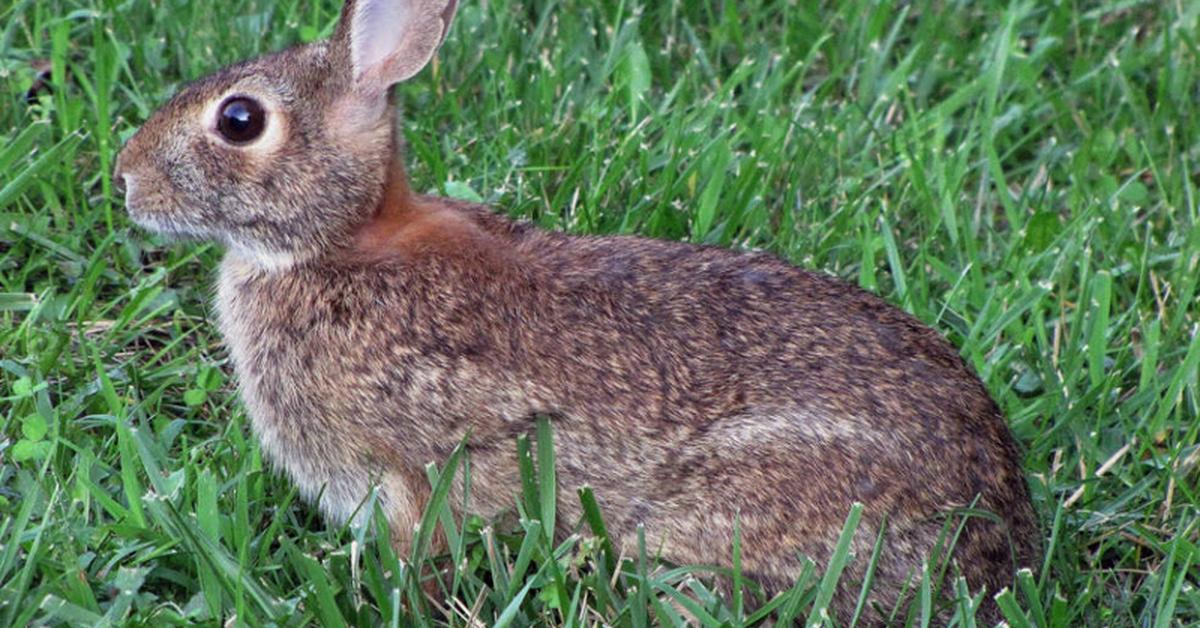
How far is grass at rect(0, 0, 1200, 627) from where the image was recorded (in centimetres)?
437

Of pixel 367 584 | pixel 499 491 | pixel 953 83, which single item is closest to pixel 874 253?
pixel 953 83

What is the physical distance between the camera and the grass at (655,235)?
14.3ft

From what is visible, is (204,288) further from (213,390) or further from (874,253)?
(874,253)

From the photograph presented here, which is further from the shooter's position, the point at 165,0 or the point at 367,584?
the point at 165,0

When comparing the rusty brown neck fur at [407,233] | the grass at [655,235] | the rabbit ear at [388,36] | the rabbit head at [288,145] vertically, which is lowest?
the grass at [655,235]

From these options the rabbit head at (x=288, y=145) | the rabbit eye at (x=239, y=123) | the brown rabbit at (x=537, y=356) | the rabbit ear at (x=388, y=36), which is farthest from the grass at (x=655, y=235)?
the rabbit ear at (x=388, y=36)

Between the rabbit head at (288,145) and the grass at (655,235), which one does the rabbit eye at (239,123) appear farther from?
the grass at (655,235)

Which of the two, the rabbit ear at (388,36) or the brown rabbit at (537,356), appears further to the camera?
the rabbit ear at (388,36)

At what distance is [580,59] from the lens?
21.6 feet

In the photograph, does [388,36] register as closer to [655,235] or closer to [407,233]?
[407,233]

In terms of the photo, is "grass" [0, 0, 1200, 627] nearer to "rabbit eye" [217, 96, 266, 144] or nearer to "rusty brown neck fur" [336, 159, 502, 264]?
"rusty brown neck fur" [336, 159, 502, 264]

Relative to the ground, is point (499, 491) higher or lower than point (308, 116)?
lower

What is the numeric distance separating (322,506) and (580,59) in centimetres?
241

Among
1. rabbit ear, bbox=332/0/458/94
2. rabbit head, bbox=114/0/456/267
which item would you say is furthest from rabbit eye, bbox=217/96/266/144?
rabbit ear, bbox=332/0/458/94
